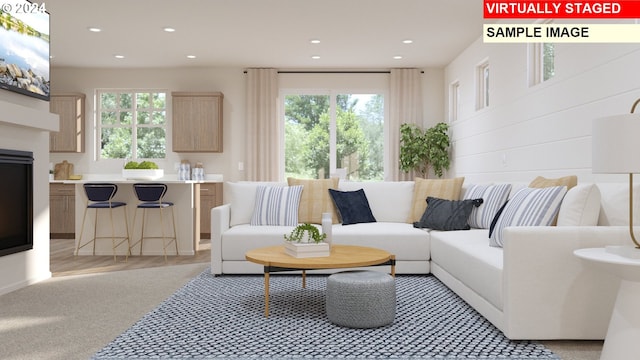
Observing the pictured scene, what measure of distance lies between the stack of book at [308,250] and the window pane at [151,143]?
5706mm

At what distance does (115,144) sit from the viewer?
8531 millimetres

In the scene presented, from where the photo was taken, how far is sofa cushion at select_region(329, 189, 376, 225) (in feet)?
16.3

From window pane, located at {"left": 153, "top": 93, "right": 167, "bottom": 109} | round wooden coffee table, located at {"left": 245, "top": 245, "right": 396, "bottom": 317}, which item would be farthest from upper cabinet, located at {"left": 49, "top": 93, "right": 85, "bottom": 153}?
round wooden coffee table, located at {"left": 245, "top": 245, "right": 396, "bottom": 317}

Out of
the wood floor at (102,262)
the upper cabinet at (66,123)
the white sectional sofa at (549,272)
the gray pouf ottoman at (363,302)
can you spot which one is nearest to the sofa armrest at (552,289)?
the white sectional sofa at (549,272)

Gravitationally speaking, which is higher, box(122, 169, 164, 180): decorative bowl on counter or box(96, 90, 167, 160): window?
box(96, 90, 167, 160): window

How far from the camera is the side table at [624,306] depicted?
2.18 meters

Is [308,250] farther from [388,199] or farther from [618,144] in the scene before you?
[388,199]

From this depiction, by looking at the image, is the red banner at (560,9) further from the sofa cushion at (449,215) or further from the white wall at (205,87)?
the white wall at (205,87)

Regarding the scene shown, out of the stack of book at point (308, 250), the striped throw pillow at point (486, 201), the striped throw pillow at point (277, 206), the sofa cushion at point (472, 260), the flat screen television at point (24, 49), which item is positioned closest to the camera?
the sofa cushion at point (472, 260)

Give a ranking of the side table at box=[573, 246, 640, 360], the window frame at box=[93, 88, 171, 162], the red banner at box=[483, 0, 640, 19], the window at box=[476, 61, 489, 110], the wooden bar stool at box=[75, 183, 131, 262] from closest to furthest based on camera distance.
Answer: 1. the side table at box=[573, 246, 640, 360]
2. the red banner at box=[483, 0, 640, 19]
3. the wooden bar stool at box=[75, 183, 131, 262]
4. the window at box=[476, 61, 489, 110]
5. the window frame at box=[93, 88, 171, 162]

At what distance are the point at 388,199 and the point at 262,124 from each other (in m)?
3.61

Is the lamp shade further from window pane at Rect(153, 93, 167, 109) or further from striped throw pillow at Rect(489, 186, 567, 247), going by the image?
window pane at Rect(153, 93, 167, 109)

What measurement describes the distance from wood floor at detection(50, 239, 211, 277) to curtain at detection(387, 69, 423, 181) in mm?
3631

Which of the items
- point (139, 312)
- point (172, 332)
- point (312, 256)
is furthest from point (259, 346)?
point (139, 312)
